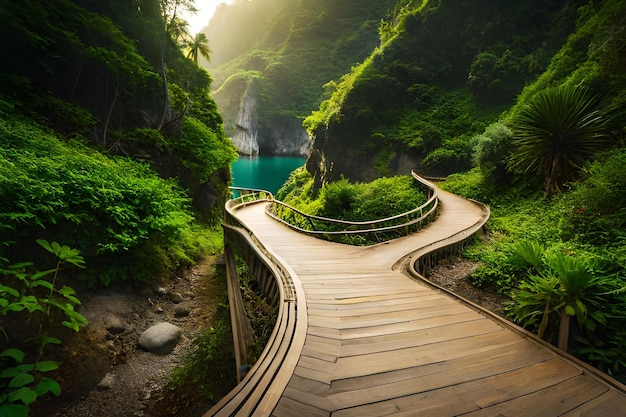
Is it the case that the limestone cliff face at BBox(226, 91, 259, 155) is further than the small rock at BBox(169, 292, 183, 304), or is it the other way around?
the limestone cliff face at BBox(226, 91, 259, 155)

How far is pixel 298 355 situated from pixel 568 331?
→ 283 cm

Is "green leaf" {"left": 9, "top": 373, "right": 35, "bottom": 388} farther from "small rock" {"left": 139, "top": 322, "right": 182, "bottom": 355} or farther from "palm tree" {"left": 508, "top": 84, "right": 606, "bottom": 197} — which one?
"palm tree" {"left": 508, "top": 84, "right": 606, "bottom": 197}

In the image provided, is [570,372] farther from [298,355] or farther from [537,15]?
[537,15]

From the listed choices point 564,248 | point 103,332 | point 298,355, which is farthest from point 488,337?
point 103,332

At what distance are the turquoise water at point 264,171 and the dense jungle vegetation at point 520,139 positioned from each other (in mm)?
16533

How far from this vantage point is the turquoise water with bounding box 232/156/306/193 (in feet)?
175

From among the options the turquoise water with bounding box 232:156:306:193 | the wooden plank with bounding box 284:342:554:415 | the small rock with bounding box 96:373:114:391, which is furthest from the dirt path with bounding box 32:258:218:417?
the turquoise water with bounding box 232:156:306:193

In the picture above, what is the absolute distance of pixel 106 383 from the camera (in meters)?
4.18

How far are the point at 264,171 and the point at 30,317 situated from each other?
192 ft

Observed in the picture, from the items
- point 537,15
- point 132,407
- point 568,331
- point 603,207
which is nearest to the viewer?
point 568,331

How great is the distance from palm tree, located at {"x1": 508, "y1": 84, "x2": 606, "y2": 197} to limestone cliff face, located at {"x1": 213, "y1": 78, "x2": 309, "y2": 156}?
64.7m

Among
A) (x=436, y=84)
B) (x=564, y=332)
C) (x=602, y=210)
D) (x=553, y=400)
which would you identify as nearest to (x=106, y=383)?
(x=553, y=400)

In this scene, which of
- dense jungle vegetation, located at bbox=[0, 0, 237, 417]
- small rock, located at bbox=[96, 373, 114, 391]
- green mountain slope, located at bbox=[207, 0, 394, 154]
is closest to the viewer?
dense jungle vegetation, located at bbox=[0, 0, 237, 417]

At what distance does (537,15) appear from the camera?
75.9ft
